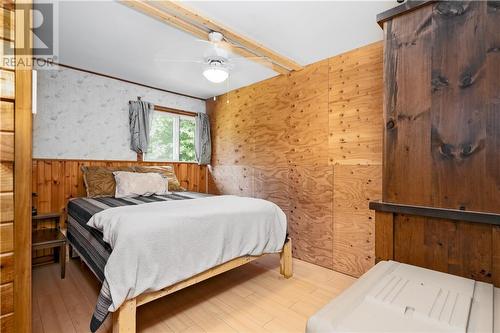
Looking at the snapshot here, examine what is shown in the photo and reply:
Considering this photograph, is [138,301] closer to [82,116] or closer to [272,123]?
[272,123]

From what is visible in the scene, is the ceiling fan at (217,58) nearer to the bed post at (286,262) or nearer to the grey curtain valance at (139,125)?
the grey curtain valance at (139,125)

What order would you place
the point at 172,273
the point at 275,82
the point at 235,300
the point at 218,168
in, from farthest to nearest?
the point at 218,168 → the point at 275,82 → the point at 235,300 → the point at 172,273

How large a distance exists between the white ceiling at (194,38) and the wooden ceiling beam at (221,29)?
0.15ft

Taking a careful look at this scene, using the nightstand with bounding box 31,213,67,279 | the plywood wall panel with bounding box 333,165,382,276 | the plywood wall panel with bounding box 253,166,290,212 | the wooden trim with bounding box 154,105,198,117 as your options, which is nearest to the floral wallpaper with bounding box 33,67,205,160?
the wooden trim with bounding box 154,105,198,117

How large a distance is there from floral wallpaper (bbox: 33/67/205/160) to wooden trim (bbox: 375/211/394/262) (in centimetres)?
339

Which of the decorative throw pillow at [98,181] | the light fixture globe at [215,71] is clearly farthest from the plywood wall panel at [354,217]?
the decorative throw pillow at [98,181]

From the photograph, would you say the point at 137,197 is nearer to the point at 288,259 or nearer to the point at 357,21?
the point at 288,259

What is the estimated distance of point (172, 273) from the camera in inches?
63.1

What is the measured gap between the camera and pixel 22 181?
1006 millimetres

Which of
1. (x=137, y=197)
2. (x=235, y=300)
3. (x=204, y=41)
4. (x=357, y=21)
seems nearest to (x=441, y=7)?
(x=357, y=21)

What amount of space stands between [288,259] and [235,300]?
677mm

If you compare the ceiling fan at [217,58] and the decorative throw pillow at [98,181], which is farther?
the decorative throw pillow at [98,181]

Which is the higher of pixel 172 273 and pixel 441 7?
pixel 441 7

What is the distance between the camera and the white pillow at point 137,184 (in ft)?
9.33
